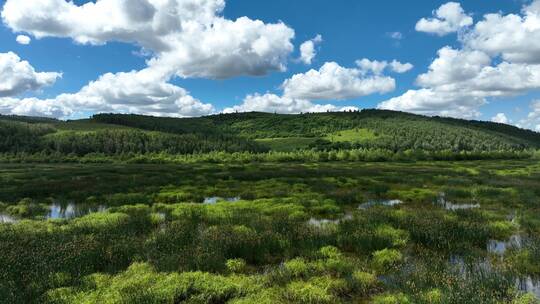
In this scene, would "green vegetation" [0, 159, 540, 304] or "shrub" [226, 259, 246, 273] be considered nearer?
"green vegetation" [0, 159, 540, 304]

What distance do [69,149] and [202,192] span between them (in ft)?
430

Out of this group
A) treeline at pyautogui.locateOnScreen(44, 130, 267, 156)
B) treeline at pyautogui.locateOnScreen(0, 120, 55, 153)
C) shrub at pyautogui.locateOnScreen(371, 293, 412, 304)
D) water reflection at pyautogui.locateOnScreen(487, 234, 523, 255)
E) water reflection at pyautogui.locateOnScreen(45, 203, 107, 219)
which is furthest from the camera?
treeline at pyautogui.locateOnScreen(44, 130, 267, 156)

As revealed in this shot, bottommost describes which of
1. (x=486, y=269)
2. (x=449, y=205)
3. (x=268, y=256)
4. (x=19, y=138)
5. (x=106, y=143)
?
(x=106, y=143)

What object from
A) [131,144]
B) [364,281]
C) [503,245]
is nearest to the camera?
[364,281]

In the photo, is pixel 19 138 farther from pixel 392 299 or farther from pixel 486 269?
pixel 486 269

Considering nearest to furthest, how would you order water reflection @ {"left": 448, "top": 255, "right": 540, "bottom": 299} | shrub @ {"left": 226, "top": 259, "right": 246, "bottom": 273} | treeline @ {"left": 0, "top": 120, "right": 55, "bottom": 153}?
water reflection @ {"left": 448, "top": 255, "right": 540, "bottom": 299} < shrub @ {"left": 226, "top": 259, "right": 246, "bottom": 273} < treeline @ {"left": 0, "top": 120, "right": 55, "bottom": 153}

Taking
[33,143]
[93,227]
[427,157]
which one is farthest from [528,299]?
[33,143]

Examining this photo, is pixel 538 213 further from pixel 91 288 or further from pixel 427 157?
pixel 427 157

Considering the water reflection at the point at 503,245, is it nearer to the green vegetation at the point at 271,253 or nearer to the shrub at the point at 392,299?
the green vegetation at the point at 271,253

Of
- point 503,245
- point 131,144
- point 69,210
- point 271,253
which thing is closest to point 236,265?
point 271,253

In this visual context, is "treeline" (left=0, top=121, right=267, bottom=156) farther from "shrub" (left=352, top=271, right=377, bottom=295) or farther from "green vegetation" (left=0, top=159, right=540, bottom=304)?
"shrub" (left=352, top=271, right=377, bottom=295)

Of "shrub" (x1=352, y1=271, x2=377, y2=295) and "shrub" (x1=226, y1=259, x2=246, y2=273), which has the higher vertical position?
"shrub" (x1=352, y1=271, x2=377, y2=295)

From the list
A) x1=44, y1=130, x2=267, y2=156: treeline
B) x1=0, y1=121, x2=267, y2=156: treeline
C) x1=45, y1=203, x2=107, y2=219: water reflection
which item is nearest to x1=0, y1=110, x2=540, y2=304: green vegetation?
x1=45, y1=203, x2=107, y2=219: water reflection

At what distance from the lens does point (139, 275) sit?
1151 centimetres
